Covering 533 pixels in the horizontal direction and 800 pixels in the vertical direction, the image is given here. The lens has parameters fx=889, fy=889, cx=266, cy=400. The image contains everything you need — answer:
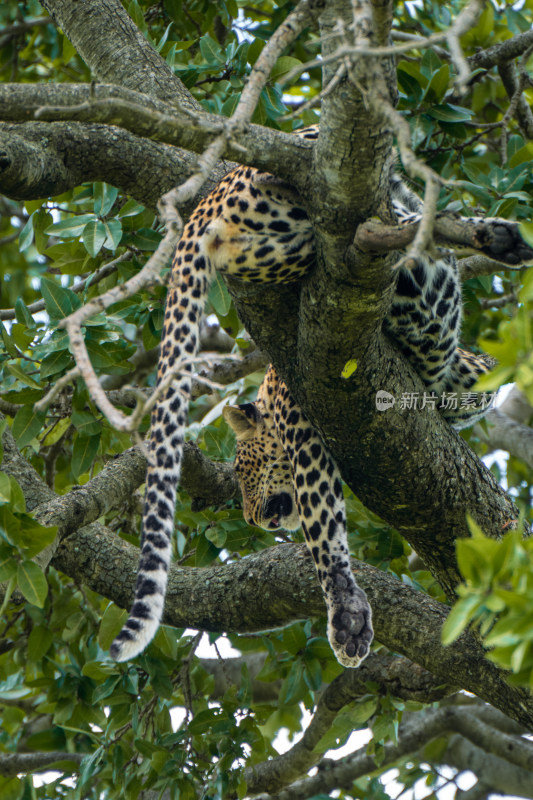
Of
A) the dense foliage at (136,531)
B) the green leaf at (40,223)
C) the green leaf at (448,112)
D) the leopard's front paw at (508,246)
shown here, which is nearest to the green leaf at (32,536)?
the dense foliage at (136,531)

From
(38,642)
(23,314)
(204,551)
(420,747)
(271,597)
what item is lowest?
(420,747)

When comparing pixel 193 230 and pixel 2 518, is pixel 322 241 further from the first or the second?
pixel 2 518

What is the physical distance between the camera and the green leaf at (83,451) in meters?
4.91

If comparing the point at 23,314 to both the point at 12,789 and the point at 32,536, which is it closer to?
the point at 32,536

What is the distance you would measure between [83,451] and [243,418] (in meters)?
1.05

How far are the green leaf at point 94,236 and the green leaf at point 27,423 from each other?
837 millimetres

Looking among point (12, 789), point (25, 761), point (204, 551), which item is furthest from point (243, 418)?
point (25, 761)

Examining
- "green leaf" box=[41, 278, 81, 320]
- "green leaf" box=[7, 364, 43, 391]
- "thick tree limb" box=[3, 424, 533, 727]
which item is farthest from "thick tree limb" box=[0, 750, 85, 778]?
"green leaf" box=[41, 278, 81, 320]

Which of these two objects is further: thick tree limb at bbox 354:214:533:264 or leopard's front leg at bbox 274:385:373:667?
leopard's front leg at bbox 274:385:373:667

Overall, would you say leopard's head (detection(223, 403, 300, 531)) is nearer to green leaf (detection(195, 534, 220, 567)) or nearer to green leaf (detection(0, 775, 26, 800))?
green leaf (detection(195, 534, 220, 567))

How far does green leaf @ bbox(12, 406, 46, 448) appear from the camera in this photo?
4418 millimetres

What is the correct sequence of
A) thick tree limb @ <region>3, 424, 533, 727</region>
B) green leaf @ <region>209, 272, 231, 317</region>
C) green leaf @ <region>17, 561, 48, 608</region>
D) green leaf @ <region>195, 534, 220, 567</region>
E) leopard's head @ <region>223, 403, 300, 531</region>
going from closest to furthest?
1. green leaf @ <region>17, 561, 48, 608</region>
2. thick tree limb @ <region>3, 424, 533, 727</region>
3. green leaf @ <region>209, 272, 231, 317</region>
4. green leaf @ <region>195, 534, 220, 567</region>
5. leopard's head @ <region>223, 403, 300, 531</region>

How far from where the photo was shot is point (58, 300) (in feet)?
13.9

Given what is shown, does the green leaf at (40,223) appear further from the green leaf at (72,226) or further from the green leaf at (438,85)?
the green leaf at (438,85)
